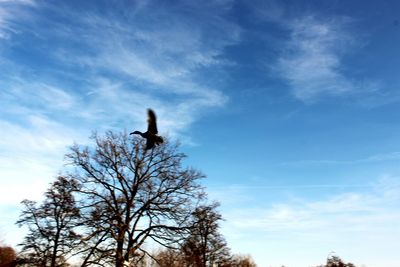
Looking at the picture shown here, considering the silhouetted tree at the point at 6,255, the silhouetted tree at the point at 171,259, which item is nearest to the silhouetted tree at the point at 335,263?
the silhouetted tree at the point at 171,259

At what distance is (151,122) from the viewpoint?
16.9 m

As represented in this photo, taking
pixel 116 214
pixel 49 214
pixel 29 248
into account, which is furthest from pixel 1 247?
pixel 116 214

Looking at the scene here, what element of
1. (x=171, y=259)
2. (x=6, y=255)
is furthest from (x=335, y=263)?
(x=6, y=255)

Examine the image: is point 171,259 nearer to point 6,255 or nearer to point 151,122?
point 151,122

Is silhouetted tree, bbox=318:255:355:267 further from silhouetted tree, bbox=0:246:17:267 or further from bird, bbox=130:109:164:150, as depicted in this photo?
silhouetted tree, bbox=0:246:17:267

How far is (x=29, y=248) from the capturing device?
29516 mm

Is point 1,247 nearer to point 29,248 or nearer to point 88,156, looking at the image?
point 29,248

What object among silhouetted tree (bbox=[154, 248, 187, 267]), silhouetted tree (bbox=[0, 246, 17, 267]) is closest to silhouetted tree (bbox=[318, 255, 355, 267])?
silhouetted tree (bbox=[154, 248, 187, 267])

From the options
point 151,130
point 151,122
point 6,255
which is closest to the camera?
point 151,122

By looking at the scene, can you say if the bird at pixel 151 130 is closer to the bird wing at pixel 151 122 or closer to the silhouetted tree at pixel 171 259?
the bird wing at pixel 151 122

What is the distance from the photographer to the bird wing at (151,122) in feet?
54.5

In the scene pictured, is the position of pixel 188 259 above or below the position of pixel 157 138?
below

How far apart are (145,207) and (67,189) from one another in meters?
5.26

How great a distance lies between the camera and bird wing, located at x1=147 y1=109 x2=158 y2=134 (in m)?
16.6
